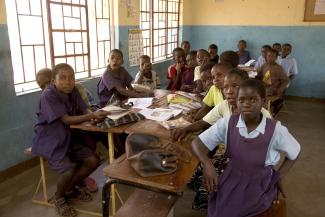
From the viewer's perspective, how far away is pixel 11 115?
294cm

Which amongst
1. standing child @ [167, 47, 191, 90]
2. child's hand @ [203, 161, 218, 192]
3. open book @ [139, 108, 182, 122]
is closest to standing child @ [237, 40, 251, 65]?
standing child @ [167, 47, 191, 90]

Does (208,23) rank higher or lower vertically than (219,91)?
higher

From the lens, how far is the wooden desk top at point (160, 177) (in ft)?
4.64

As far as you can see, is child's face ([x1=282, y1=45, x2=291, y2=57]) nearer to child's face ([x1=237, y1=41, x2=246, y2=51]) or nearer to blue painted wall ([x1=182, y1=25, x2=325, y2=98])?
blue painted wall ([x1=182, y1=25, x2=325, y2=98])

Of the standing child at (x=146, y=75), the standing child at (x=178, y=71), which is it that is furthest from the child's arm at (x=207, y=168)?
the standing child at (x=178, y=71)

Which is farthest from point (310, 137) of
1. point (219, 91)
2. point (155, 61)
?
point (155, 61)

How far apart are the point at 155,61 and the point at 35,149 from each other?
3919 mm

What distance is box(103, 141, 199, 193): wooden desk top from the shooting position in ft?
4.64

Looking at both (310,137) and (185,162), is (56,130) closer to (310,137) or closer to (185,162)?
(185,162)

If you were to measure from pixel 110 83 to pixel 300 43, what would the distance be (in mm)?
4543

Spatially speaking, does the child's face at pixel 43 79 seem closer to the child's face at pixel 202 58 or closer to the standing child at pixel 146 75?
the standing child at pixel 146 75

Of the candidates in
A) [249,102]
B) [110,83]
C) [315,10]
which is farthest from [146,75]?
[315,10]

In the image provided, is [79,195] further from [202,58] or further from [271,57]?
[271,57]

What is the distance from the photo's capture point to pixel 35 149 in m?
2.37
